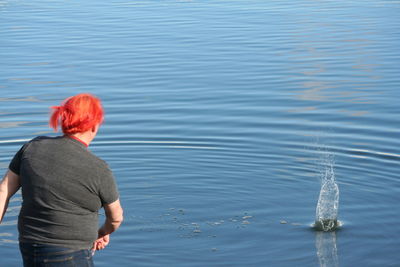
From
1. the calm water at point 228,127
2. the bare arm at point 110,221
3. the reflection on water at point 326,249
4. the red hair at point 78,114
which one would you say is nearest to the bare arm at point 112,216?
the bare arm at point 110,221

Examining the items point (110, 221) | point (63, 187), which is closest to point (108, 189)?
point (63, 187)

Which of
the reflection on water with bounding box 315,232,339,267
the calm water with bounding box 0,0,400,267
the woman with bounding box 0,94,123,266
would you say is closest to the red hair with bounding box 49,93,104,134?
the woman with bounding box 0,94,123,266

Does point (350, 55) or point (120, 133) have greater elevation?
point (350, 55)

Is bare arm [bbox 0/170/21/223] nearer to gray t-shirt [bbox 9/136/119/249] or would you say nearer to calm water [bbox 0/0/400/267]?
Result: gray t-shirt [bbox 9/136/119/249]

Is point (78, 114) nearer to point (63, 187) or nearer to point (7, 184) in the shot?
point (63, 187)

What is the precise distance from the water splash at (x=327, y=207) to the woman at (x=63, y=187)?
4.91m

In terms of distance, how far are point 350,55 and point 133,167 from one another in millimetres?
12078

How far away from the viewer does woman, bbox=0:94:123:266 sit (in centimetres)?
548

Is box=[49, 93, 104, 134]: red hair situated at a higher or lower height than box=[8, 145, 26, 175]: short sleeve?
higher

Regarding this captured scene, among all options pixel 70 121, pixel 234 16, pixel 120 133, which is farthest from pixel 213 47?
pixel 70 121

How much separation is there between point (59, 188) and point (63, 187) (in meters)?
0.03

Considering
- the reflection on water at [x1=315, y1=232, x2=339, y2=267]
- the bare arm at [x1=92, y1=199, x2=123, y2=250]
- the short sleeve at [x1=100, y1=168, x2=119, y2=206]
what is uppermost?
the short sleeve at [x1=100, y1=168, x2=119, y2=206]

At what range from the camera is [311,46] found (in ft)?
82.1

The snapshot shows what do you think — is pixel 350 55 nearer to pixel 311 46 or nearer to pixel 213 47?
pixel 311 46
